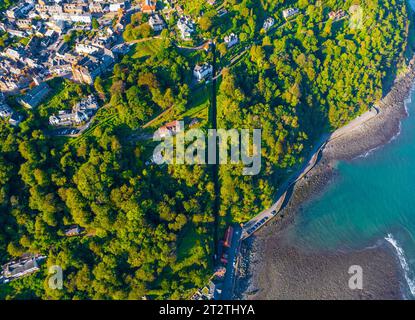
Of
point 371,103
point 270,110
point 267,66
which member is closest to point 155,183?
point 270,110

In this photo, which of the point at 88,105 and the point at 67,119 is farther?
the point at 88,105

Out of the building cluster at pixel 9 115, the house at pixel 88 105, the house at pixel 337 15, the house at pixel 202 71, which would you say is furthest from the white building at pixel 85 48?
the house at pixel 337 15

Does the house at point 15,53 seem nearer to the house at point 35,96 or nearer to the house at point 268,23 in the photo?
the house at point 35,96

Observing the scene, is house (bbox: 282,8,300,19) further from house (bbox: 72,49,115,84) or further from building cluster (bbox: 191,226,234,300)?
building cluster (bbox: 191,226,234,300)

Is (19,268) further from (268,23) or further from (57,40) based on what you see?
(268,23)

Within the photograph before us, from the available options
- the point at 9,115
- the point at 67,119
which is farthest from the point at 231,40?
the point at 9,115

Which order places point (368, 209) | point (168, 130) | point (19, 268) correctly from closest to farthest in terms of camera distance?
point (19, 268)
point (168, 130)
point (368, 209)

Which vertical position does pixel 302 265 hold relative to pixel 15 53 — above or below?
below

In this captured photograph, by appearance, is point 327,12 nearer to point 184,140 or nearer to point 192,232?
point 184,140

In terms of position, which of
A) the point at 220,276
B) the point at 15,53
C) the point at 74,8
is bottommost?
the point at 220,276
